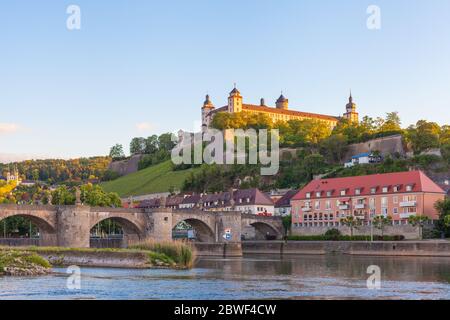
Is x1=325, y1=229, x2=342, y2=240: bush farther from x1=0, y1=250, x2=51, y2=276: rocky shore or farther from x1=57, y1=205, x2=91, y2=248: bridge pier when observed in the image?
x1=0, y1=250, x2=51, y2=276: rocky shore

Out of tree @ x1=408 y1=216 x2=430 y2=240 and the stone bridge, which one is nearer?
the stone bridge

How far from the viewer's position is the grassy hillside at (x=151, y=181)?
174m

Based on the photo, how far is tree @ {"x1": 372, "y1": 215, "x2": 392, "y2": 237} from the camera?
94250 mm

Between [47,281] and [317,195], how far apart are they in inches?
2751

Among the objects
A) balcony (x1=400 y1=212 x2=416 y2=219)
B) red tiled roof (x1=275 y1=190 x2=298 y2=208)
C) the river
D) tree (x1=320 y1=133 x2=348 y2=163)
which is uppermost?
tree (x1=320 y1=133 x2=348 y2=163)

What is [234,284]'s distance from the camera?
1742 inches

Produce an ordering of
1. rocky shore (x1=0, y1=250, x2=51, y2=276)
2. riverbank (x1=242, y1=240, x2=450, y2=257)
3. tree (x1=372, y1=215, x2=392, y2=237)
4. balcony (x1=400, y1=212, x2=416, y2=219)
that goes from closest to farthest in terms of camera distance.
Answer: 1. rocky shore (x1=0, y1=250, x2=51, y2=276)
2. riverbank (x1=242, y1=240, x2=450, y2=257)
3. tree (x1=372, y1=215, x2=392, y2=237)
4. balcony (x1=400, y1=212, x2=416, y2=219)

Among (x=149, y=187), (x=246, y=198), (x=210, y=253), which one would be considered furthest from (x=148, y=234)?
(x=149, y=187)

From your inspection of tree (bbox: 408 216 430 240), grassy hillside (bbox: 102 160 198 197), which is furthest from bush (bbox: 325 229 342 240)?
grassy hillside (bbox: 102 160 198 197)

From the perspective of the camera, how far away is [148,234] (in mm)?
91000

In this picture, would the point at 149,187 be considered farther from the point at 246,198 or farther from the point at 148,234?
the point at 148,234

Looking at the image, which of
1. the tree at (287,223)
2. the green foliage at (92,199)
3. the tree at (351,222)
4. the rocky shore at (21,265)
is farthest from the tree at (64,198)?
the rocky shore at (21,265)

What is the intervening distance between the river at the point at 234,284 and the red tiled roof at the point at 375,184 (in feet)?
131

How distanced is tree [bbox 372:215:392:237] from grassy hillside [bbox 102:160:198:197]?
77.2m
